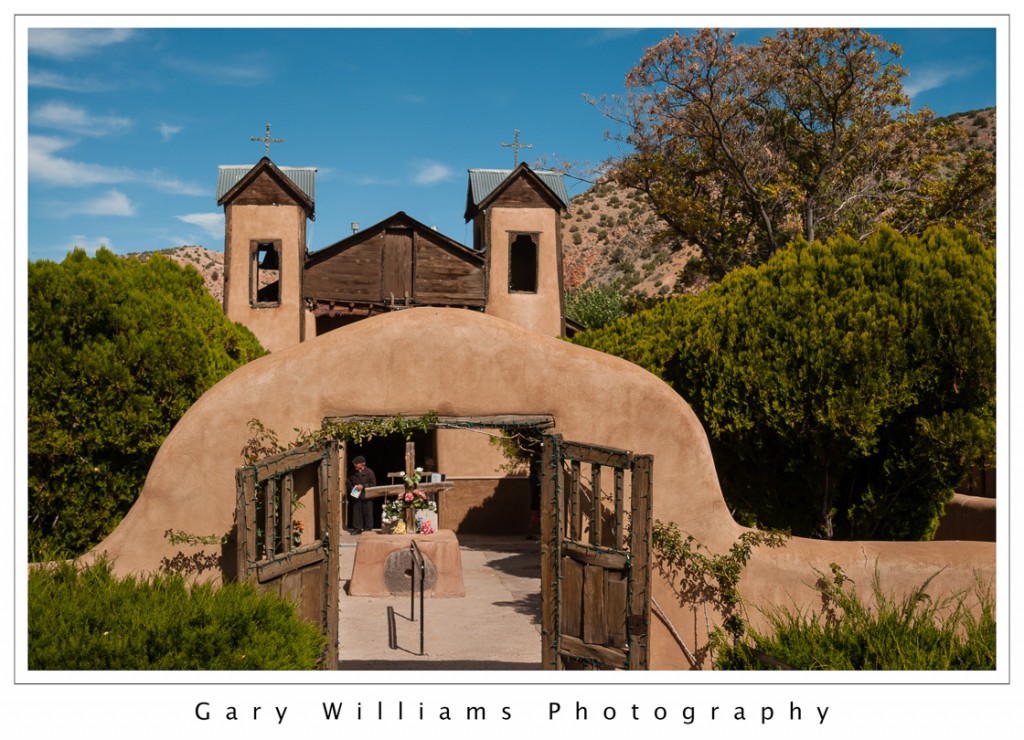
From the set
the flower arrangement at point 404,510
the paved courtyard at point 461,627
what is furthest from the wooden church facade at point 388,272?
the flower arrangement at point 404,510

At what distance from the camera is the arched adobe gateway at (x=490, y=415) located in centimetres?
936

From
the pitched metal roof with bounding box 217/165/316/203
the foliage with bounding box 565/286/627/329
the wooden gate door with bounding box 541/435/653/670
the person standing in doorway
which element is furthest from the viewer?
the foliage with bounding box 565/286/627/329

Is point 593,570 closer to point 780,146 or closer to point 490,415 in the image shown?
point 490,415

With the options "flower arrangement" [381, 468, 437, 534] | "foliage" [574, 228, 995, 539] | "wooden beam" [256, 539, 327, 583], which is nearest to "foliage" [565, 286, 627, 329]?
"flower arrangement" [381, 468, 437, 534]

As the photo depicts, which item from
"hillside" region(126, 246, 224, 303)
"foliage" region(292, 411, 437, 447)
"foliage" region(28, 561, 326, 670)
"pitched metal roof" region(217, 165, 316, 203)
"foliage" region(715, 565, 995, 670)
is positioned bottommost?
"foliage" region(715, 565, 995, 670)

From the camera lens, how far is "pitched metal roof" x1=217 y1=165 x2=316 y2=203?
2444 cm

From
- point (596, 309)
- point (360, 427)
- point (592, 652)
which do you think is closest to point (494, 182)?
point (596, 309)

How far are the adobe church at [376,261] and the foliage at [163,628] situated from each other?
14198mm

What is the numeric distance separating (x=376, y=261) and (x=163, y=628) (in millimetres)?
17431

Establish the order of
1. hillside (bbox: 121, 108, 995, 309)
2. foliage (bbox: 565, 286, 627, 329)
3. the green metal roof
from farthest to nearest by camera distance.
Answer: hillside (bbox: 121, 108, 995, 309) → foliage (bbox: 565, 286, 627, 329) → the green metal roof

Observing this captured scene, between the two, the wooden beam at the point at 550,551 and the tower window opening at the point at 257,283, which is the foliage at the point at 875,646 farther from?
the tower window opening at the point at 257,283

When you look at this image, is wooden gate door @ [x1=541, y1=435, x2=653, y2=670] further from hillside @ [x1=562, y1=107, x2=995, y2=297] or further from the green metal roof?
hillside @ [x1=562, y1=107, x2=995, y2=297]

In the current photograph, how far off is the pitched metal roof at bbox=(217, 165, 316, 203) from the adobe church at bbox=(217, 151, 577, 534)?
0.11 feet
